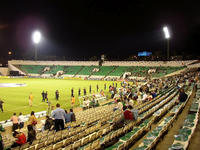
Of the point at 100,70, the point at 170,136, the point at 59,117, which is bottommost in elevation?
the point at 170,136

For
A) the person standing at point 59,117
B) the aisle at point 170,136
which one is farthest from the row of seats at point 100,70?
the person standing at point 59,117

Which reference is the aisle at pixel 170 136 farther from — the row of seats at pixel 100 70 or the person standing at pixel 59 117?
the row of seats at pixel 100 70

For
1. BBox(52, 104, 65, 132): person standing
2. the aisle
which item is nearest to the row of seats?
the aisle

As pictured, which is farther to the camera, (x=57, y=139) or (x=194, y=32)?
(x=194, y=32)

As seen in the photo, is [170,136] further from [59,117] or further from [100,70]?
[100,70]

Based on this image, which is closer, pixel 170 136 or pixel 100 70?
pixel 170 136

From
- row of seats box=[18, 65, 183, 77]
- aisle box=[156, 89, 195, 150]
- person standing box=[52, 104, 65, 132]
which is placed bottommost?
aisle box=[156, 89, 195, 150]

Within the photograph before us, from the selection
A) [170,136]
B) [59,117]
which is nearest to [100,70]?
[59,117]

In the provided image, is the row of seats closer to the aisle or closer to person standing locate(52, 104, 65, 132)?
the aisle

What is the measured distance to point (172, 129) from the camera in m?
8.20

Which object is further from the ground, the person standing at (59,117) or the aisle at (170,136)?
the person standing at (59,117)

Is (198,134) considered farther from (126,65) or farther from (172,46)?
(172,46)

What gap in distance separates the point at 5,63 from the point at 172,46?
231 feet

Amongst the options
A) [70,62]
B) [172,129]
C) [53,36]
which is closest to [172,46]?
[70,62]
